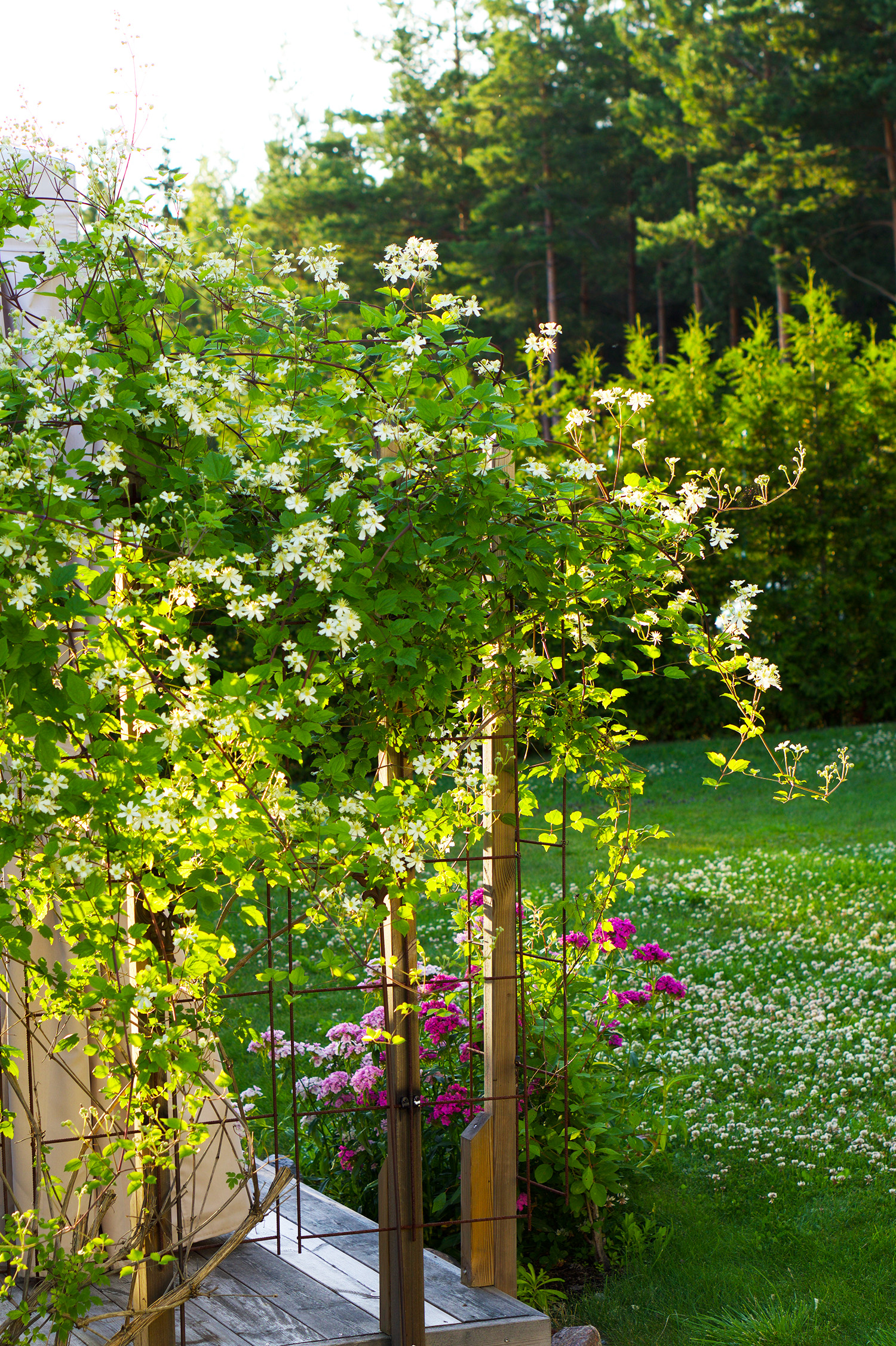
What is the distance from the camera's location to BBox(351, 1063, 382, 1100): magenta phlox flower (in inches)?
117

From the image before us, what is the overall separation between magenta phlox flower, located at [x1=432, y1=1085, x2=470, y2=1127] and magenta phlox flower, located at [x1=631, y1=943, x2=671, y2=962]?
0.61 m

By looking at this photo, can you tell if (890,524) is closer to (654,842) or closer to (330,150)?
(654,842)

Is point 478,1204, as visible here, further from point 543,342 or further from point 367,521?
point 543,342

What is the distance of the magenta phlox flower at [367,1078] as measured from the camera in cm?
298

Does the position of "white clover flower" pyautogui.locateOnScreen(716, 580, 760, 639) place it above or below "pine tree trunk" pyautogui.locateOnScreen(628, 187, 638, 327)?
below

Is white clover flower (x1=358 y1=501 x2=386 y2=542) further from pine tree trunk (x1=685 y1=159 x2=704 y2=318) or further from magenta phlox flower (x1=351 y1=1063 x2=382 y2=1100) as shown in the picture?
pine tree trunk (x1=685 y1=159 x2=704 y2=318)

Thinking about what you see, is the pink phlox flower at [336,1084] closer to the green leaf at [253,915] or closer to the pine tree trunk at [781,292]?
the green leaf at [253,915]

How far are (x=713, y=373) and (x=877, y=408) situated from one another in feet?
4.78

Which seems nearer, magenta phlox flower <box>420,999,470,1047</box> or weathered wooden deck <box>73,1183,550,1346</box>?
weathered wooden deck <box>73,1183,550,1346</box>

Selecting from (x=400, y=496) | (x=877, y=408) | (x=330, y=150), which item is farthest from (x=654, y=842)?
(x=330, y=150)

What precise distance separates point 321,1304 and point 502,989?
0.73m

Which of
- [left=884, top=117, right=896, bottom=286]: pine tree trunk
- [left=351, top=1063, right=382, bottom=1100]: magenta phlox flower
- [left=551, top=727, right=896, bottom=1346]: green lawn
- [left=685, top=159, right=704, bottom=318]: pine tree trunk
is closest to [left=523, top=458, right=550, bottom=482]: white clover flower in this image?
[left=351, top=1063, right=382, bottom=1100]: magenta phlox flower

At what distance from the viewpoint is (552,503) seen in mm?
2248

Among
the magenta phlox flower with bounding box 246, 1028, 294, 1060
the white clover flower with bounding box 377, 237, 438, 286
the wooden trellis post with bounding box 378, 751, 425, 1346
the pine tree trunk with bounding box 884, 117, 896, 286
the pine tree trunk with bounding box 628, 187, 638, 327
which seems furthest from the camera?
the pine tree trunk with bounding box 628, 187, 638, 327
